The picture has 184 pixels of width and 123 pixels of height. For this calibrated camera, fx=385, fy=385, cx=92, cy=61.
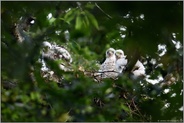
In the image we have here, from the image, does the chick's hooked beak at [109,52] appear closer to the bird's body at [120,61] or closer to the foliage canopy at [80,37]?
the bird's body at [120,61]

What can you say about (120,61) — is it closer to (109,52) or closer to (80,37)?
(109,52)

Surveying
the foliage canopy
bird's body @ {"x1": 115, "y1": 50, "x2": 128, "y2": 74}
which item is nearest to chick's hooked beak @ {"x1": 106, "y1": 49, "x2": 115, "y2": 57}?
bird's body @ {"x1": 115, "y1": 50, "x2": 128, "y2": 74}

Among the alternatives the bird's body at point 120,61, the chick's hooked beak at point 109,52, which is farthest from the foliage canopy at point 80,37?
the chick's hooked beak at point 109,52

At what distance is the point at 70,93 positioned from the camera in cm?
142

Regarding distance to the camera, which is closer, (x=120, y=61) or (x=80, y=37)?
(x=80, y=37)

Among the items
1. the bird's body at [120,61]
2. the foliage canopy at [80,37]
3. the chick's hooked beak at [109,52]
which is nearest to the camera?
the foliage canopy at [80,37]

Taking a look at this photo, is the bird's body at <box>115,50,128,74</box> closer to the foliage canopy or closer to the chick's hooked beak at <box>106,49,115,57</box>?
the chick's hooked beak at <box>106,49,115,57</box>

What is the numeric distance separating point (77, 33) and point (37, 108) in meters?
0.34

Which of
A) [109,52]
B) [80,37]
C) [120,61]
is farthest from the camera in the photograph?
[109,52]

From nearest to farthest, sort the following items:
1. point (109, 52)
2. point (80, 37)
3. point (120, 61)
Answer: point (80, 37), point (120, 61), point (109, 52)

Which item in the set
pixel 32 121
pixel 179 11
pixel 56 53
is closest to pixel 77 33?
pixel 32 121

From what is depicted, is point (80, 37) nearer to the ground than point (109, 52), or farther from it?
nearer to the ground

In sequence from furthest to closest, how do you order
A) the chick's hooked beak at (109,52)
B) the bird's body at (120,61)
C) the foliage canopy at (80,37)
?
the chick's hooked beak at (109,52), the bird's body at (120,61), the foliage canopy at (80,37)

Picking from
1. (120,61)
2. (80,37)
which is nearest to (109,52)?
(120,61)
